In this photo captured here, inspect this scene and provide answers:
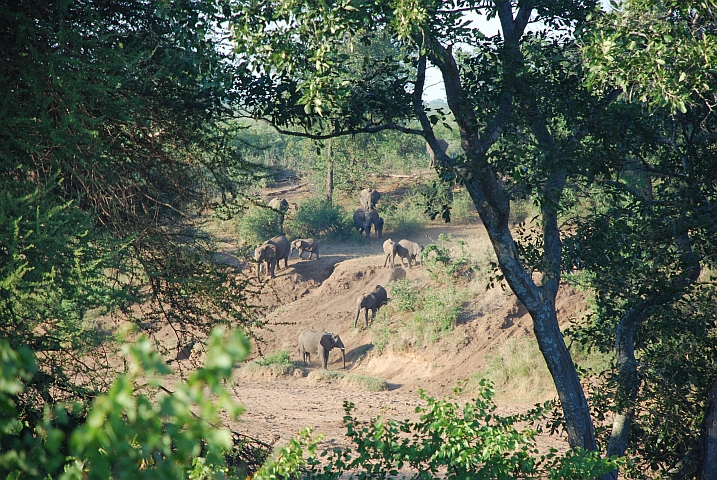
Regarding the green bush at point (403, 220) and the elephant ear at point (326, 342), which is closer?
the elephant ear at point (326, 342)

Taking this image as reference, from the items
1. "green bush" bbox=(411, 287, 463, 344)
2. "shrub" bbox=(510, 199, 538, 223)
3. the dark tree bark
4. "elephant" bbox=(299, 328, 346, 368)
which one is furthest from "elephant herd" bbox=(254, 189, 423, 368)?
the dark tree bark

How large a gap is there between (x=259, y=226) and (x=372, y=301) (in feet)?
30.8

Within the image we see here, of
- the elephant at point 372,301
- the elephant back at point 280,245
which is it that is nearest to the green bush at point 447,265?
the elephant at point 372,301

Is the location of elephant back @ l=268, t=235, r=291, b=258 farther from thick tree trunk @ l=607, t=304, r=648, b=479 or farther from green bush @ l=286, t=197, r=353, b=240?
thick tree trunk @ l=607, t=304, r=648, b=479

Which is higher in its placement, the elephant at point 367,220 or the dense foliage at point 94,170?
the dense foliage at point 94,170

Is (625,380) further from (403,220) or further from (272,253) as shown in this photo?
(403,220)

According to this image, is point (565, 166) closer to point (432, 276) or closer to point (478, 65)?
point (478, 65)

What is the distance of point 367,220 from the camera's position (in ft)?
91.9

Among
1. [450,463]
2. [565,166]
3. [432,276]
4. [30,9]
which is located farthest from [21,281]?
[432,276]

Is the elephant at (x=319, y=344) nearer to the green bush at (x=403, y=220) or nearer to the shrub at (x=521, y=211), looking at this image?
the green bush at (x=403, y=220)

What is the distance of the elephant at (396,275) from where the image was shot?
72.0 feet

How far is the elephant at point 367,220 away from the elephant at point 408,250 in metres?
4.90

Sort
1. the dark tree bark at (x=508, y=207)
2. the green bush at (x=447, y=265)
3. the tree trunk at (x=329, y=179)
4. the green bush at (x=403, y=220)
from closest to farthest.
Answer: the dark tree bark at (x=508, y=207)
the green bush at (x=447, y=265)
the green bush at (x=403, y=220)
the tree trunk at (x=329, y=179)

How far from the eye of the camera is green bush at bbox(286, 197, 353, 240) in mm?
28969
